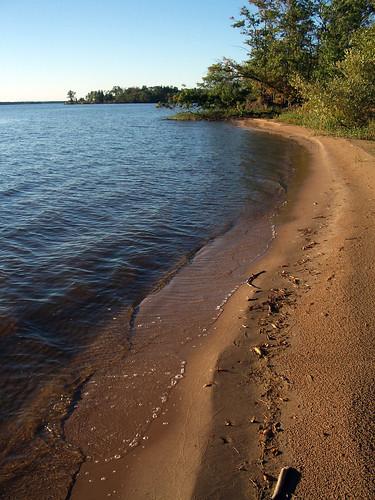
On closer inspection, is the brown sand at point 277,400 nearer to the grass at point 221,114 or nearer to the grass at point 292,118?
the grass at point 292,118

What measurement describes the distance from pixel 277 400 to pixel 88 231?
9.68m

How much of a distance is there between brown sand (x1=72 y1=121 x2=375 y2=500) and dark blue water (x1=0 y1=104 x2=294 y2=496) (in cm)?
192

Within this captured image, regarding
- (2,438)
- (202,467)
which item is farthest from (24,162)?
(202,467)

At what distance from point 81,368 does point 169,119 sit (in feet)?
216

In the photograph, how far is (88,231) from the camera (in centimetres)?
1376

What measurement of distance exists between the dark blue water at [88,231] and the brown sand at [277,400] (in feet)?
6.28

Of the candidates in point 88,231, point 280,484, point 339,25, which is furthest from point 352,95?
point 339,25

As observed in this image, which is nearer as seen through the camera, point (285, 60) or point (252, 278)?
point (252, 278)

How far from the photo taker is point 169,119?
68.6 metres

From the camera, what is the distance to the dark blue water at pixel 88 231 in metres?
7.64

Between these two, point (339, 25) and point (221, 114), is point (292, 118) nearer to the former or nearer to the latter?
point (339, 25)

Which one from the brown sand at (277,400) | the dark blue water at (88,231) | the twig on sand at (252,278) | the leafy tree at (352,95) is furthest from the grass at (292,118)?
the twig on sand at (252,278)

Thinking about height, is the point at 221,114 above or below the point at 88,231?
above

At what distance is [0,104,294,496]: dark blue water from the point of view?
764cm
